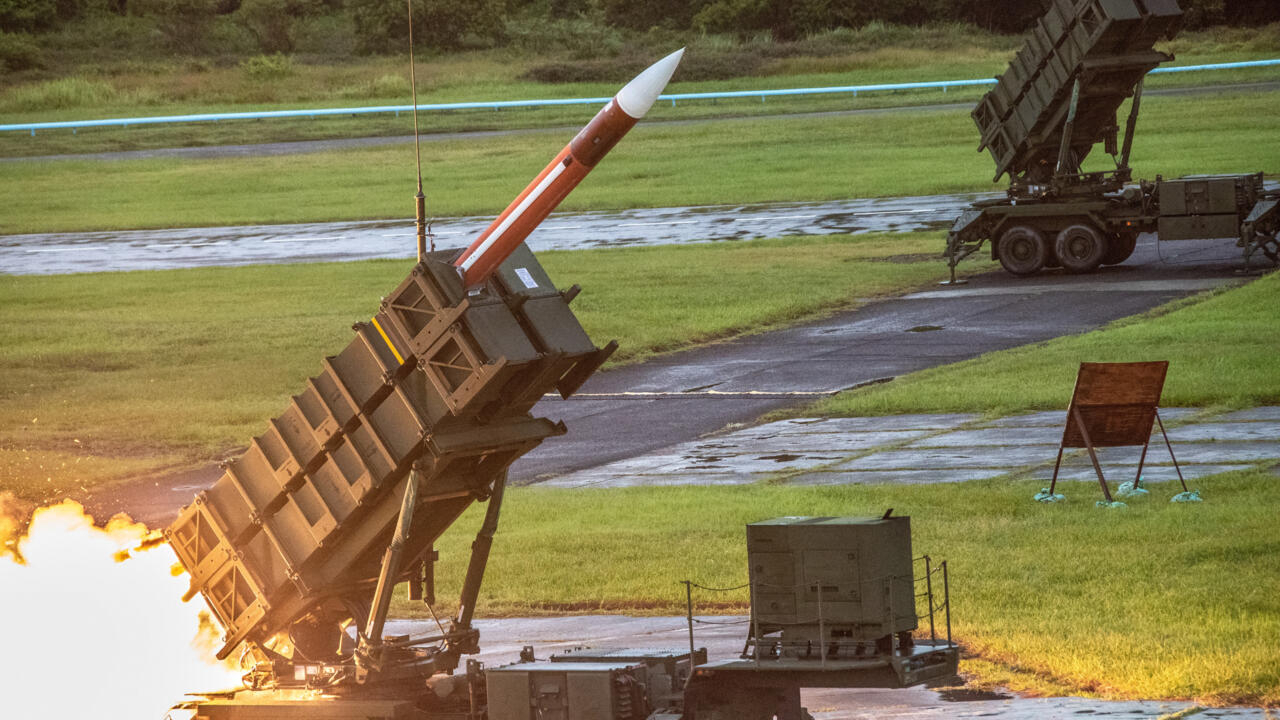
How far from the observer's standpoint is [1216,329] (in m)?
31.2

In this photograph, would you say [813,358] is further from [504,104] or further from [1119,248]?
[504,104]

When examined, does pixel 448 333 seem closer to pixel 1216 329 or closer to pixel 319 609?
pixel 319 609

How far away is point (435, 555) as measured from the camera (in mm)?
14172

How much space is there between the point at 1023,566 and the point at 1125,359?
1155 cm

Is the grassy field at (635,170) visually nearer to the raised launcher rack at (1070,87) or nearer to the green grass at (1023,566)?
the raised launcher rack at (1070,87)

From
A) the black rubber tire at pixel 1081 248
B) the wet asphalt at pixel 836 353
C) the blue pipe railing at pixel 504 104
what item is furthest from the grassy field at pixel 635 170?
the wet asphalt at pixel 836 353

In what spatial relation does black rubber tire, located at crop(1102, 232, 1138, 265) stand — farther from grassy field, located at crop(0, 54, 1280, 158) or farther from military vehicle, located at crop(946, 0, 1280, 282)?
grassy field, located at crop(0, 54, 1280, 158)

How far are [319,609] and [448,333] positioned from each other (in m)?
2.56

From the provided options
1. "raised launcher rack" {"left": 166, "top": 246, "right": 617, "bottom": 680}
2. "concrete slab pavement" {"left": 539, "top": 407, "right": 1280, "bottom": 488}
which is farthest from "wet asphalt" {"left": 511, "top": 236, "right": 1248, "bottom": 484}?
"raised launcher rack" {"left": 166, "top": 246, "right": 617, "bottom": 680}

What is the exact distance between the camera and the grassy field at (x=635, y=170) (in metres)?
59.2

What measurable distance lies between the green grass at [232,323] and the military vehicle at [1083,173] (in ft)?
8.89

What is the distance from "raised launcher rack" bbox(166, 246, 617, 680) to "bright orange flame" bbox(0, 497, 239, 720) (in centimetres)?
103

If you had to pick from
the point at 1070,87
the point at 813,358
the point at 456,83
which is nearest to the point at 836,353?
the point at 813,358

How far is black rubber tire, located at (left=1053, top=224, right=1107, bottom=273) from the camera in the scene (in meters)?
39.2
